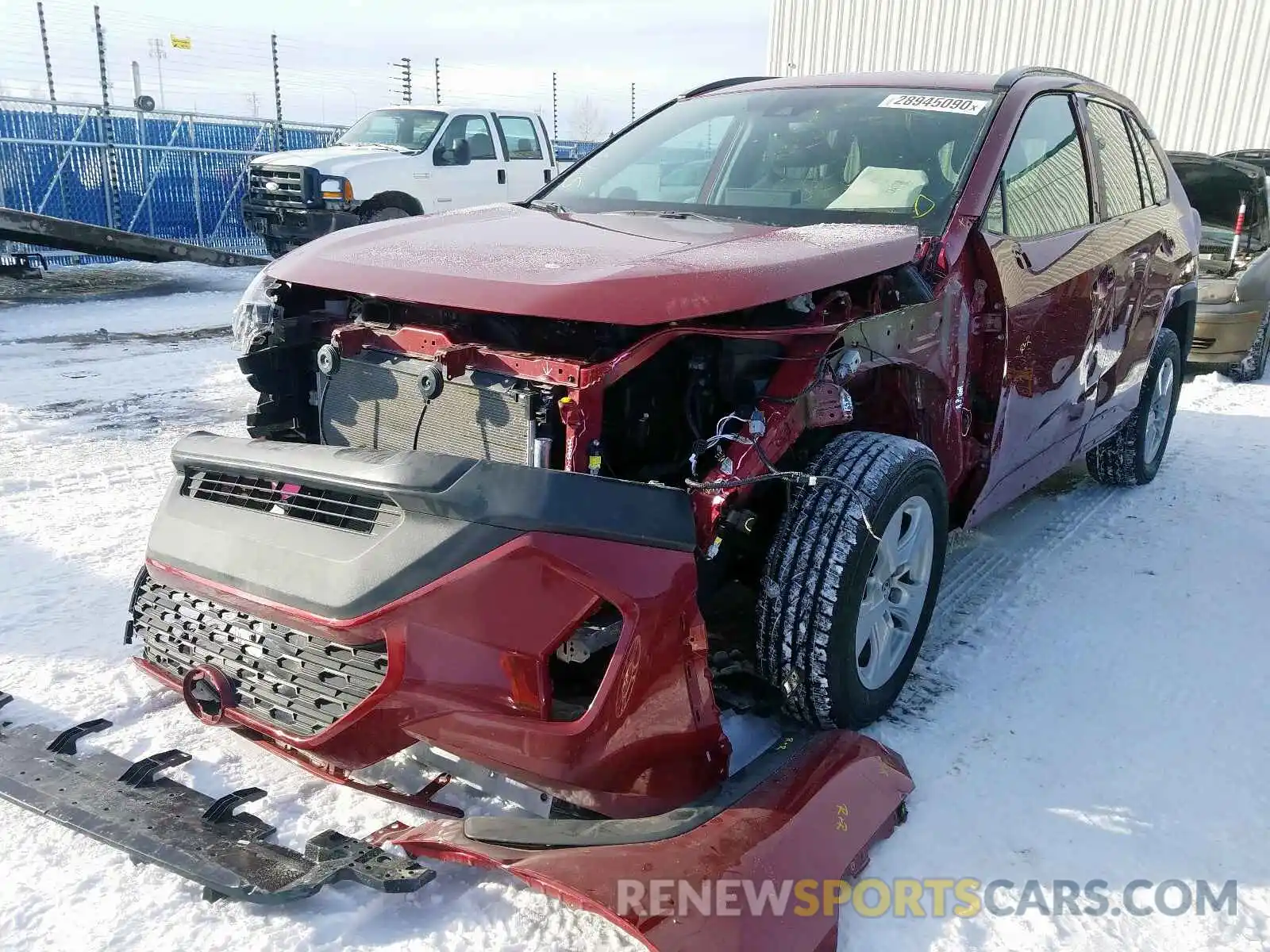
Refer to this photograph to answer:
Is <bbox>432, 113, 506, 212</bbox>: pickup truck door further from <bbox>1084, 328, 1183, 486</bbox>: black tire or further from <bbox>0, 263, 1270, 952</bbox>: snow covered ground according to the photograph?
<bbox>1084, 328, 1183, 486</bbox>: black tire

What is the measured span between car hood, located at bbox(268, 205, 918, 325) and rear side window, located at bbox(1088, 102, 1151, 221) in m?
1.66

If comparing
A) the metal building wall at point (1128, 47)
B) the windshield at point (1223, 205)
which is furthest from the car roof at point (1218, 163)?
the metal building wall at point (1128, 47)

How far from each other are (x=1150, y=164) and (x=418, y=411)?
162 inches

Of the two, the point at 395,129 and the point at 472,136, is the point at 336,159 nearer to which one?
the point at 395,129

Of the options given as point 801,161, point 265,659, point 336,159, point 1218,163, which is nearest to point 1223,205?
point 1218,163

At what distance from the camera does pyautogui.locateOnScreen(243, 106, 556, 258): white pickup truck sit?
11125mm

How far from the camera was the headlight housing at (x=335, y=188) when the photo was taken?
434 inches

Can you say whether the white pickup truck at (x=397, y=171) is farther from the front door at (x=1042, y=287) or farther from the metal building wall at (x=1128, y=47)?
the front door at (x=1042, y=287)

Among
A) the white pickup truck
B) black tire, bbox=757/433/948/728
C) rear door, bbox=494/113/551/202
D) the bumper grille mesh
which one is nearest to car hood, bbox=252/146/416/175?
the white pickup truck

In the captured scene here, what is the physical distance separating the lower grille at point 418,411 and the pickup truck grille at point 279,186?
912 cm

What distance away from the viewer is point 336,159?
1121 cm

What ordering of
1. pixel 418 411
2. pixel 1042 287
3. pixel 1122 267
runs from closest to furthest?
pixel 418 411
pixel 1042 287
pixel 1122 267

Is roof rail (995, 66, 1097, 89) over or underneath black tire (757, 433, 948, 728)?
over

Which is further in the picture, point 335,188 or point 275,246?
point 275,246
